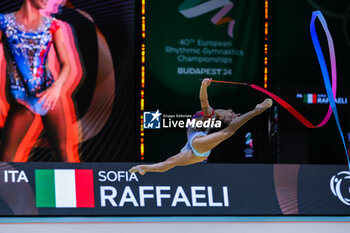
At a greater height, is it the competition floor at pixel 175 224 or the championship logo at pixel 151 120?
the championship logo at pixel 151 120

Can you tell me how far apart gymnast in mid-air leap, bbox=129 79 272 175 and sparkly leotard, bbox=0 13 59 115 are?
2056 mm

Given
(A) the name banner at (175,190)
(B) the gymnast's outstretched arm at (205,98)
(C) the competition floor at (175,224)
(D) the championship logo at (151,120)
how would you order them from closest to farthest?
(C) the competition floor at (175,224), (A) the name banner at (175,190), (D) the championship logo at (151,120), (B) the gymnast's outstretched arm at (205,98)

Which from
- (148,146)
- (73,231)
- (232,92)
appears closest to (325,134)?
(232,92)

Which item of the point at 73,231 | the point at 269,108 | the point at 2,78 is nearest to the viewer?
the point at 73,231

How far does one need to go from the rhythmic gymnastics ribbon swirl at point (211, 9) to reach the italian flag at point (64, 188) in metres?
2.89

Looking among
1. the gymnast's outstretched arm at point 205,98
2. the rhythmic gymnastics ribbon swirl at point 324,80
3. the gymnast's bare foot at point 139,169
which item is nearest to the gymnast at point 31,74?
the gymnast's bare foot at point 139,169

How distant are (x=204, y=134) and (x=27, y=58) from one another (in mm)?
2937

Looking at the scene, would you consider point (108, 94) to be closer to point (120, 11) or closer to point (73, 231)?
point (120, 11)

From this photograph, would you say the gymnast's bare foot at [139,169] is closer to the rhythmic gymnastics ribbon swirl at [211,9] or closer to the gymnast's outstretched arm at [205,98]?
the gymnast's outstretched arm at [205,98]

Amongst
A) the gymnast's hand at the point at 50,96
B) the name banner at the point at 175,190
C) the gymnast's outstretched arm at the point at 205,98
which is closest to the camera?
the name banner at the point at 175,190

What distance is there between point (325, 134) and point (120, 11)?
3799mm

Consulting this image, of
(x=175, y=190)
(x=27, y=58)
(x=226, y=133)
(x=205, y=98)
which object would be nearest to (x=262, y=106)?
(x=226, y=133)

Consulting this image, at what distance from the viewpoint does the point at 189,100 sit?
30.1ft

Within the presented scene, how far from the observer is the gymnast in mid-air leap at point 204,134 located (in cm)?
908
